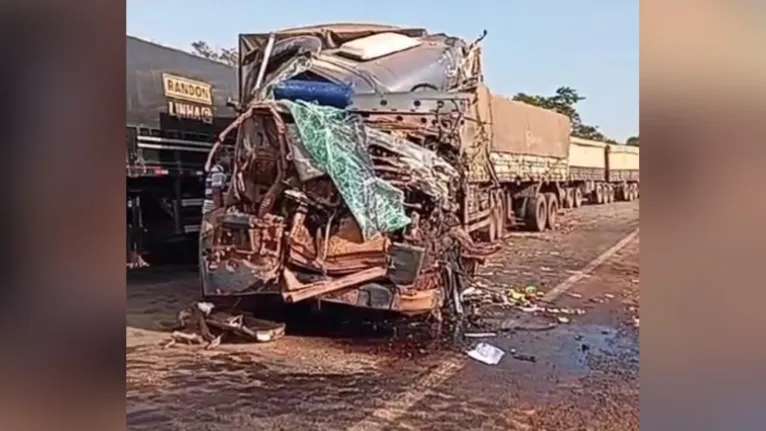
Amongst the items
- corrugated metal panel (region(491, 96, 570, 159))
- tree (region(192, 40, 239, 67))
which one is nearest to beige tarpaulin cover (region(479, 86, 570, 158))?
corrugated metal panel (region(491, 96, 570, 159))

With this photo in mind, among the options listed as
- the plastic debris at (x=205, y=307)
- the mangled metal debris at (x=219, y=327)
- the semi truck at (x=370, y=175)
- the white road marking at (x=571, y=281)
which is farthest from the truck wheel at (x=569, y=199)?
the plastic debris at (x=205, y=307)

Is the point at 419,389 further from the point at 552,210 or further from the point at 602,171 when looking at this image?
the point at 602,171

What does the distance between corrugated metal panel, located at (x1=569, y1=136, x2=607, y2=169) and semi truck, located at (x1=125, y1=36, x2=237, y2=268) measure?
731 millimetres

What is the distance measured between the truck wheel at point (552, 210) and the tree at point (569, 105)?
0.52 feet

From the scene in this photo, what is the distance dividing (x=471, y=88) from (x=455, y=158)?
150 millimetres

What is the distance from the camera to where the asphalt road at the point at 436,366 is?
143cm

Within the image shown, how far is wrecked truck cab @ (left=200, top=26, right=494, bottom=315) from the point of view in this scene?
1535 millimetres

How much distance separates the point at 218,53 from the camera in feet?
5.10
